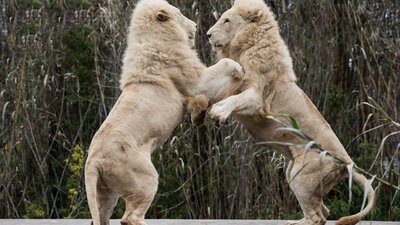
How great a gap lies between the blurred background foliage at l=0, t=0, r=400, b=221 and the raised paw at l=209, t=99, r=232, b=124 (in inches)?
86.0

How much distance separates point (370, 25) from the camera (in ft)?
27.7

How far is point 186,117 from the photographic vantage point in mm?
8242

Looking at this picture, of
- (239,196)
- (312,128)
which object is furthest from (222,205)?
(312,128)

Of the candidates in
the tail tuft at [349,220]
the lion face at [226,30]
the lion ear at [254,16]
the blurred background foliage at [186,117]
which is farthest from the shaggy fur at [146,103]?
the blurred background foliage at [186,117]

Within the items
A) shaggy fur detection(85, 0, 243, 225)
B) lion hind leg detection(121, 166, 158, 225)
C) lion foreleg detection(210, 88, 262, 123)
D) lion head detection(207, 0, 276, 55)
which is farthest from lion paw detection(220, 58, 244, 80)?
lion hind leg detection(121, 166, 158, 225)

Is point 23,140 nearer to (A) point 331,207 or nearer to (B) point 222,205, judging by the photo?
(B) point 222,205

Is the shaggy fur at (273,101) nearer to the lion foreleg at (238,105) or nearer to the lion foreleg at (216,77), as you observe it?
the lion foreleg at (238,105)

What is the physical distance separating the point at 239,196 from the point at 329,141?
2.16 meters

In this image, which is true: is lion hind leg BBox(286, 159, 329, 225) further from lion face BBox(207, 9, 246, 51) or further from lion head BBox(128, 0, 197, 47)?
lion head BBox(128, 0, 197, 47)

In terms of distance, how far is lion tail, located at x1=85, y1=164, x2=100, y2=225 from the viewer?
504cm

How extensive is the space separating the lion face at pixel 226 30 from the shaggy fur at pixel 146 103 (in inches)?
5.9

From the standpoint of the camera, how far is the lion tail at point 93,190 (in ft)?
16.5

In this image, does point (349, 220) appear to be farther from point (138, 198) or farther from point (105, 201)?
point (105, 201)

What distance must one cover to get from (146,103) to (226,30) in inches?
35.5
